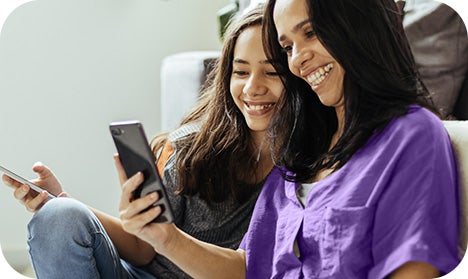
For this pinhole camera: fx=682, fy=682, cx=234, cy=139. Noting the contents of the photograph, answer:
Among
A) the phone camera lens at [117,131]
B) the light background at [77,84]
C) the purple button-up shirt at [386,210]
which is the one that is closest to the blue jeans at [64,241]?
the phone camera lens at [117,131]

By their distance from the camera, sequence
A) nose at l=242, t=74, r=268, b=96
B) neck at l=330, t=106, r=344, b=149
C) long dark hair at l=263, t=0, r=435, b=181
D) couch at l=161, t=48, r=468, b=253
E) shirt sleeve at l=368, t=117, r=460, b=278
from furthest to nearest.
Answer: couch at l=161, t=48, r=468, b=253
nose at l=242, t=74, r=268, b=96
neck at l=330, t=106, r=344, b=149
long dark hair at l=263, t=0, r=435, b=181
shirt sleeve at l=368, t=117, r=460, b=278

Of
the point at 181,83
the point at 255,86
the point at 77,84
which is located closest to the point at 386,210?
the point at 255,86

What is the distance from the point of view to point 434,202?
2.79 feet

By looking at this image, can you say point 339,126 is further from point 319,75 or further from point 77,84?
point 77,84

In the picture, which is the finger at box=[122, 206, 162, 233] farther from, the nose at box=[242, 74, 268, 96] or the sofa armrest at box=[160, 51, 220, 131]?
the sofa armrest at box=[160, 51, 220, 131]

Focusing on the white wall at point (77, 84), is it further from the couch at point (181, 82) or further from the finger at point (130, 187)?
the finger at point (130, 187)

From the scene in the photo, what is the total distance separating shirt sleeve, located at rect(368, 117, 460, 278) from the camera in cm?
85

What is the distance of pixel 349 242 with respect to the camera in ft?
2.97

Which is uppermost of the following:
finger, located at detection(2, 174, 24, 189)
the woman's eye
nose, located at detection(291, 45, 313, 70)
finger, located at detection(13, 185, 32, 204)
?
the woman's eye

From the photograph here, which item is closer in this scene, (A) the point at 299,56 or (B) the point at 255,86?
(A) the point at 299,56

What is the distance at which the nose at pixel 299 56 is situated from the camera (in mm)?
1005

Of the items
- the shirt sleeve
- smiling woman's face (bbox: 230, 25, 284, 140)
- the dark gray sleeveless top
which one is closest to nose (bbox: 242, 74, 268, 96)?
smiling woman's face (bbox: 230, 25, 284, 140)

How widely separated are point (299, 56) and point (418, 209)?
30cm

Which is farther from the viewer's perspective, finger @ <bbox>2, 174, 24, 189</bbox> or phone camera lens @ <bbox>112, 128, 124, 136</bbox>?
finger @ <bbox>2, 174, 24, 189</bbox>
